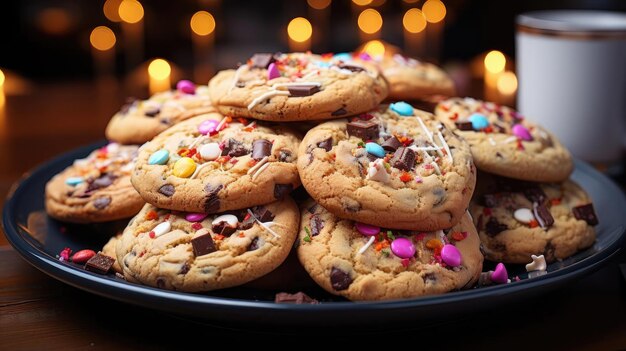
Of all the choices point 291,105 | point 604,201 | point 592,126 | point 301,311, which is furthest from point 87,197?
point 592,126

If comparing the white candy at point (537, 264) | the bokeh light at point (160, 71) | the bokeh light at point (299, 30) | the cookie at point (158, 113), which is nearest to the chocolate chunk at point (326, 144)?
the cookie at point (158, 113)

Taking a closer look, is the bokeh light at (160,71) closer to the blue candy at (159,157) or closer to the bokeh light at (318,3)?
the blue candy at (159,157)

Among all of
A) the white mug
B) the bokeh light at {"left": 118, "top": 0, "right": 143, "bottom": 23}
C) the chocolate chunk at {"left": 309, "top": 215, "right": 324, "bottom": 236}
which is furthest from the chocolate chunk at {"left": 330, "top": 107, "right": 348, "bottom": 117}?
the bokeh light at {"left": 118, "top": 0, "right": 143, "bottom": 23}

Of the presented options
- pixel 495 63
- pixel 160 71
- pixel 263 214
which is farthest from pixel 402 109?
pixel 495 63

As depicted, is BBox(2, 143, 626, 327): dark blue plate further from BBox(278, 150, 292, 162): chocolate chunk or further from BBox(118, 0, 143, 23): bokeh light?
BBox(118, 0, 143, 23): bokeh light

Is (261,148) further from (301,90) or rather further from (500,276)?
(500,276)
